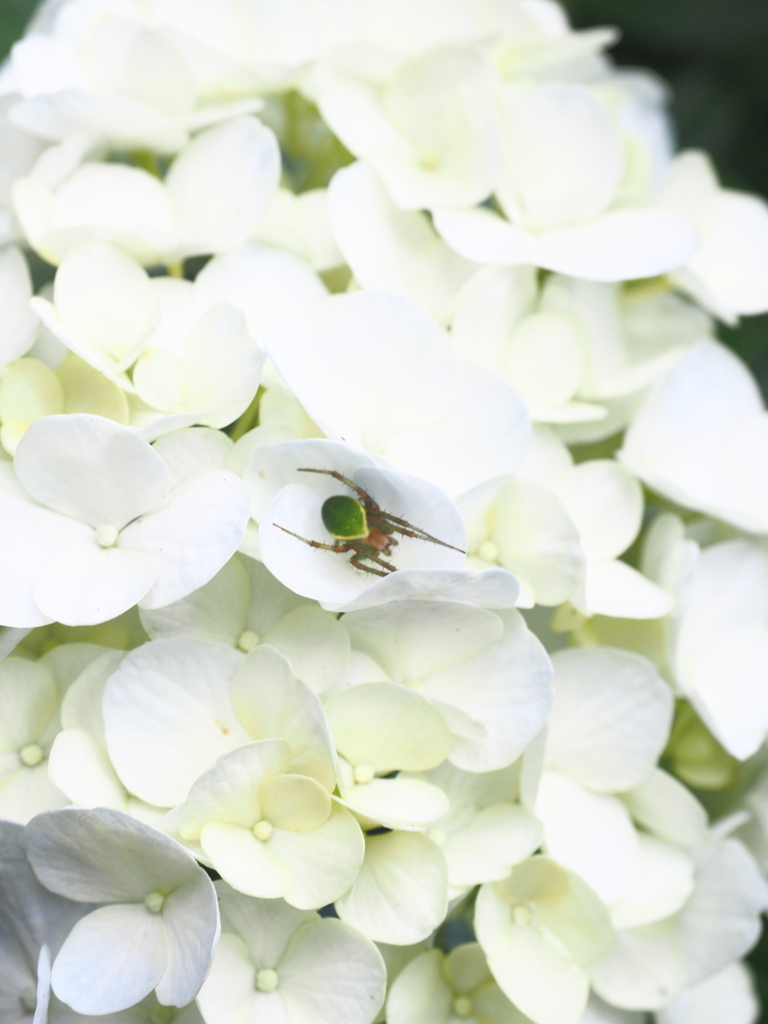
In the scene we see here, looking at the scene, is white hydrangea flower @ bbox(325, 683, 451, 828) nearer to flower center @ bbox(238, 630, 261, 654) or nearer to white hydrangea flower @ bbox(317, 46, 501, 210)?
flower center @ bbox(238, 630, 261, 654)

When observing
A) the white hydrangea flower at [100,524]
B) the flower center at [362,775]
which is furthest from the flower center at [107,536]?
the flower center at [362,775]

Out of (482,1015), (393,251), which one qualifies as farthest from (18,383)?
(482,1015)

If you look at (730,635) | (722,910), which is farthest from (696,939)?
(730,635)

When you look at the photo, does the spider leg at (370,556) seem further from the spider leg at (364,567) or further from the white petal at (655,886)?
the white petal at (655,886)

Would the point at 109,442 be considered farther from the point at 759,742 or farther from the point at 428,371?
the point at 759,742

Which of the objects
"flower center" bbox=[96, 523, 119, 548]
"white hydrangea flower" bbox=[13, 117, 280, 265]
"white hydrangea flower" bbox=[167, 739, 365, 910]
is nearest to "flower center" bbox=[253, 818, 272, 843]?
"white hydrangea flower" bbox=[167, 739, 365, 910]

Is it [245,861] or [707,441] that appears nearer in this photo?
[245,861]

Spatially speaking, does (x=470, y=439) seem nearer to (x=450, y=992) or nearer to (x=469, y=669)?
(x=469, y=669)
